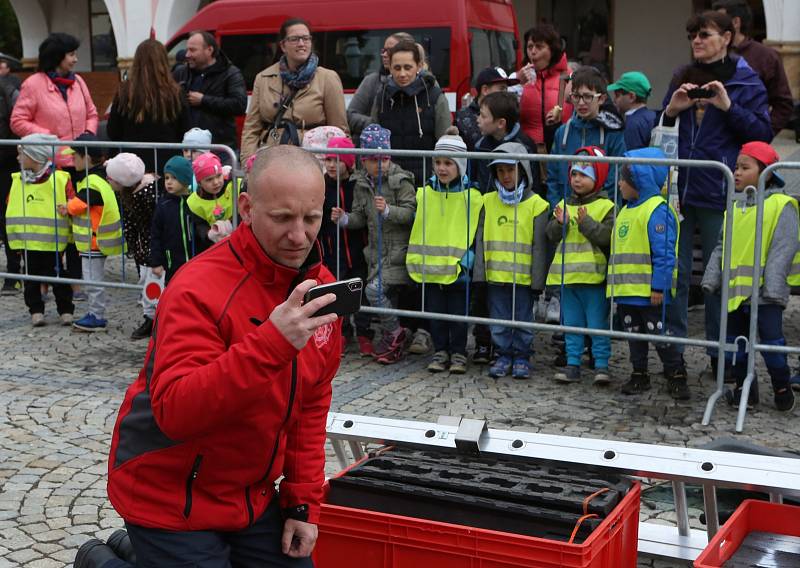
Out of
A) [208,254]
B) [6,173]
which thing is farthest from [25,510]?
[6,173]

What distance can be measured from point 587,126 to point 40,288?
4.57m

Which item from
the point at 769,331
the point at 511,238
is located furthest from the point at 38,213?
the point at 769,331

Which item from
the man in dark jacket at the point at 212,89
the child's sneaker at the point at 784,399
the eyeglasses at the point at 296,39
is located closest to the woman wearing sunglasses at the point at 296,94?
the eyeglasses at the point at 296,39

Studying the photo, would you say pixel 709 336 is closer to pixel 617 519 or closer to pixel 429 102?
pixel 429 102

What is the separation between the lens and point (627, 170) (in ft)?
23.0

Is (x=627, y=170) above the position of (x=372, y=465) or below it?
above

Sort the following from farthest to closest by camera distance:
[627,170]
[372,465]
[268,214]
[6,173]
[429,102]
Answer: [6,173], [429,102], [627,170], [372,465], [268,214]

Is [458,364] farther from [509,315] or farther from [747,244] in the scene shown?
[747,244]

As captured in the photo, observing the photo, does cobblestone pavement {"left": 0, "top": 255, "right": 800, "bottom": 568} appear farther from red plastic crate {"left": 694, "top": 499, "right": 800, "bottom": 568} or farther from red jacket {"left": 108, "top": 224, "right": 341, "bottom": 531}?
red jacket {"left": 108, "top": 224, "right": 341, "bottom": 531}

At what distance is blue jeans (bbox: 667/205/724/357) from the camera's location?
708 cm

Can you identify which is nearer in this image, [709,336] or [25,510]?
[25,510]

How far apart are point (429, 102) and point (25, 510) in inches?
184

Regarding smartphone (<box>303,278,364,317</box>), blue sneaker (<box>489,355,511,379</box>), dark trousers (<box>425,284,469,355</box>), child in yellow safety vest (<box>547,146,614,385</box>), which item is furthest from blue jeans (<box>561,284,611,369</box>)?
smartphone (<box>303,278,364,317</box>)

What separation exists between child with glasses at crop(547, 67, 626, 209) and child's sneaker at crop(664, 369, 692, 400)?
1.58m
